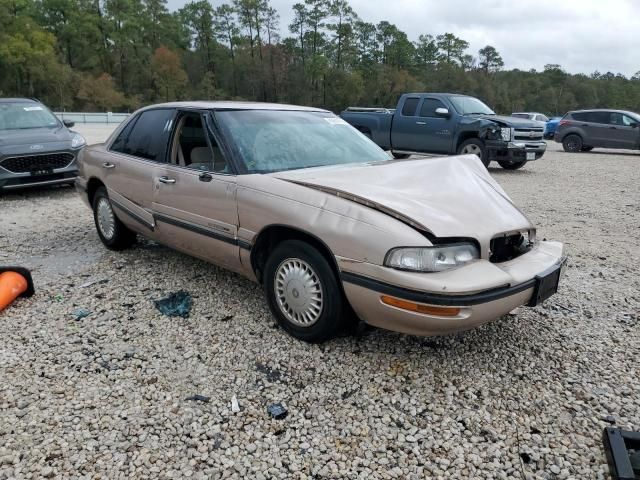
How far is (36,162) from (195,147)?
208 inches

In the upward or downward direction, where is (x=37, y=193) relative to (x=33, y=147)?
downward

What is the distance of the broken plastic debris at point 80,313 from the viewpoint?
370 cm

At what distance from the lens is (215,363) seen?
10.2 feet

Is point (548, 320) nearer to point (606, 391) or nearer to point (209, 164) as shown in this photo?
point (606, 391)

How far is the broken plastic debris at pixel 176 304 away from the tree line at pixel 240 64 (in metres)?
63.7

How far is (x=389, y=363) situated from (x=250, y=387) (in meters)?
0.86

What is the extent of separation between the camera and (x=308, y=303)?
3.18 m

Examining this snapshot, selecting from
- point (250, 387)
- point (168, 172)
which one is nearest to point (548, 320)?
point (250, 387)

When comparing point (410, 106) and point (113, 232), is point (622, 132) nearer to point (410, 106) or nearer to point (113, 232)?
point (410, 106)

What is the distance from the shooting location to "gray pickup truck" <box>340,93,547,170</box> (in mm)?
11625

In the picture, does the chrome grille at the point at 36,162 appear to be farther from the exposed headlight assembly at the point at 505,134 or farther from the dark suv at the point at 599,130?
the dark suv at the point at 599,130

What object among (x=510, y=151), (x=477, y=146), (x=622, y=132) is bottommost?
(x=510, y=151)

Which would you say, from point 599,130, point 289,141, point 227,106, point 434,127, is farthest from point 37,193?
point 599,130

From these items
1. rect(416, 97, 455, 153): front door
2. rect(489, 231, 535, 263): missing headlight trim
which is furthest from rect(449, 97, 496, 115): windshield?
rect(489, 231, 535, 263): missing headlight trim
